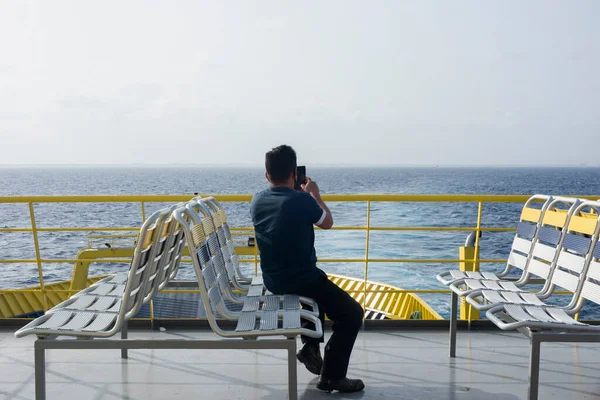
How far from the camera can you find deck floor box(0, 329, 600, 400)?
3297 mm

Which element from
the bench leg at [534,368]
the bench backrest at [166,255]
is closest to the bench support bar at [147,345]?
the bench backrest at [166,255]

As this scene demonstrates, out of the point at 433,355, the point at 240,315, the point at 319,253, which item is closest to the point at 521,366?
the point at 433,355

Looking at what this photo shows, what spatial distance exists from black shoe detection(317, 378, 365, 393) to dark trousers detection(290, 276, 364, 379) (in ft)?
0.17

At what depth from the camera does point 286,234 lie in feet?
9.99

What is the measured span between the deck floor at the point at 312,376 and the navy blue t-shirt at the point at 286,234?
2.37ft

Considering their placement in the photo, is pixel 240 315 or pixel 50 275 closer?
pixel 240 315

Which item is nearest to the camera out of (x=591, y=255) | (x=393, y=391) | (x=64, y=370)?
(x=591, y=255)

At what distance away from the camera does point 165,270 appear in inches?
132

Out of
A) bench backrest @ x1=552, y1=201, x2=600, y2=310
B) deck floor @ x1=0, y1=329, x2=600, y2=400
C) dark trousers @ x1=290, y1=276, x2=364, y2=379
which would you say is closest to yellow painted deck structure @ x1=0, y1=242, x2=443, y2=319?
deck floor @ x1=0, y1=329, x2=600, y2=400

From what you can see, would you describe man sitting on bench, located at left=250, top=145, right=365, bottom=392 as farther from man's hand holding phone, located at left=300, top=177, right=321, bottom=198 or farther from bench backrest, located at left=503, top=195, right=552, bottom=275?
bench backrest, located at left=503, top=195, right=552, bottom=275

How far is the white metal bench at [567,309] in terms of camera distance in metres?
2.69

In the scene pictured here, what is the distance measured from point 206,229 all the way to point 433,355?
2.01 meters

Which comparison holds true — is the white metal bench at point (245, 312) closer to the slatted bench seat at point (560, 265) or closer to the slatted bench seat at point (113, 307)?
the slatted bench seat at point (113, 307)

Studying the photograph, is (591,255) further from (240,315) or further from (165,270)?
(165,270)
